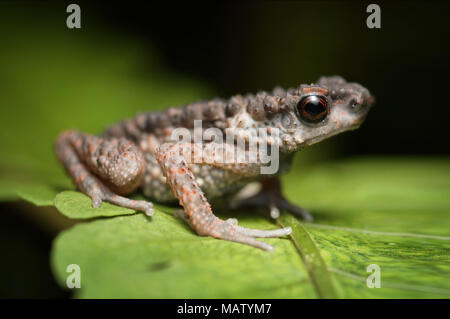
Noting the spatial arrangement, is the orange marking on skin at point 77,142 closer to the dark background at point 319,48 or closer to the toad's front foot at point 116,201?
the toad's front foot at point 116,201

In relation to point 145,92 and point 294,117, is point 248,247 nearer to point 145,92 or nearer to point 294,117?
point 294,117

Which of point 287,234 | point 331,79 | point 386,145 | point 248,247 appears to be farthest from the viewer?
point 386,145

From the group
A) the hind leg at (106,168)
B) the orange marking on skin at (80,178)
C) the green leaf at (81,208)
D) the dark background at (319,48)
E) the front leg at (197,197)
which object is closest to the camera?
the green leaf at (81,208)

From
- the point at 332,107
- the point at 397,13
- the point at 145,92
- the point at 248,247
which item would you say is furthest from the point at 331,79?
the point at 397,13

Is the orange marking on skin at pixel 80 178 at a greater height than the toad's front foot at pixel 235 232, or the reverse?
the orange marking on skin at pixel 80 178

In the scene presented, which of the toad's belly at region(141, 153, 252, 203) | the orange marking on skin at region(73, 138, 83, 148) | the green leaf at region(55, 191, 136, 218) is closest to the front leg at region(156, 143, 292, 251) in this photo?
the toad's belly at region(141, 153, 252, 203)

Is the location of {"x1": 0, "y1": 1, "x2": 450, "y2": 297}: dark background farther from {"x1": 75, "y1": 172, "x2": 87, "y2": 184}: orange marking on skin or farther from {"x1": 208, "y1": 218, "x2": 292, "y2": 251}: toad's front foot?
{"x1": 208, "y1": 218, "x2": 292, "y2": 251}: toad's front foot

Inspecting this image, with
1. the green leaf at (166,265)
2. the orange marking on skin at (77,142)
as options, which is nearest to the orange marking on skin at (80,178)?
the orange marking on skin at (77,142)
